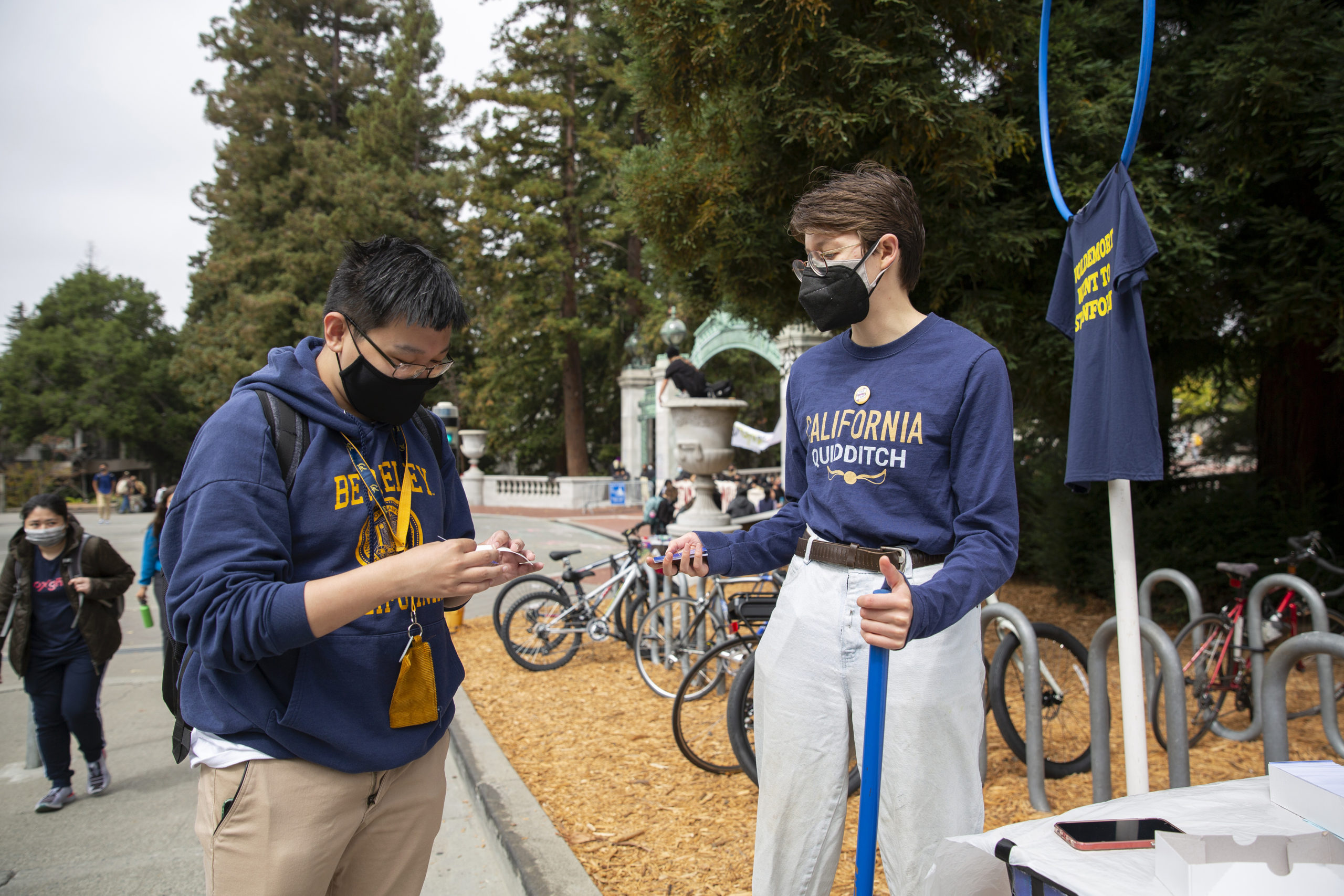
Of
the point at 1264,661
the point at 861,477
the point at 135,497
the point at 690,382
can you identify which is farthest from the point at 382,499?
the point at 135,497

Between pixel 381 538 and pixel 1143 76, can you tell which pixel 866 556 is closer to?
pixel 381 538

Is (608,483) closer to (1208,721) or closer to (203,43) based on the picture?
(1208,721)

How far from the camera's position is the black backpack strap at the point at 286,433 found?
163cm

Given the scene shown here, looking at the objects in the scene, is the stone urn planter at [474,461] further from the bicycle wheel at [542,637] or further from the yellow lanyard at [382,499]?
the yellow lanyard at [382,499]

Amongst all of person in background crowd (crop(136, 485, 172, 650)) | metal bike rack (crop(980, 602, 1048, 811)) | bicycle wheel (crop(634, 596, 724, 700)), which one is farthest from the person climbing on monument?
metal bike rack (crop(980, 602, 1048, 811))

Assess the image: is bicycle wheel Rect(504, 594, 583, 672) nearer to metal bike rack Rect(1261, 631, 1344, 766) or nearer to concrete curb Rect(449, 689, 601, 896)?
concrete curb Rect(449, 689, 601, 896)

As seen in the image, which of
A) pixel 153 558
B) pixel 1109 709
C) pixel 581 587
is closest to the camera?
pixel 1109 709

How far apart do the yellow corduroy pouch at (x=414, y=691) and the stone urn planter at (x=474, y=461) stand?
27409 millimetres

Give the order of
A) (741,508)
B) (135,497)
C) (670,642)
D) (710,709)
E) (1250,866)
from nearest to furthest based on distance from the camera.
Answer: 1. (1250,866)
2. (710,709)
3. (670,642)
4. (741,508)
5. (135,497)

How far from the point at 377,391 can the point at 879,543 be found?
1.22 meters

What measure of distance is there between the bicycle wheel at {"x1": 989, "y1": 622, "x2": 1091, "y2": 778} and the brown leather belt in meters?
2.72

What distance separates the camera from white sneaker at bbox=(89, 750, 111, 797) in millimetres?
4562

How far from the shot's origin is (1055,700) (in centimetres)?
467

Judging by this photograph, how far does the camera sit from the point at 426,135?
33.3m
